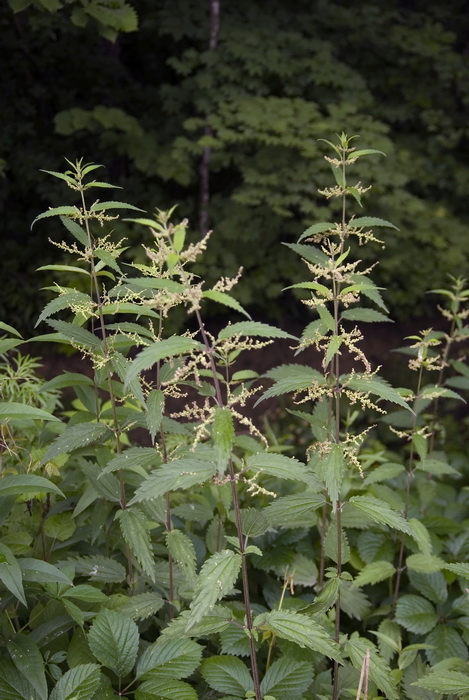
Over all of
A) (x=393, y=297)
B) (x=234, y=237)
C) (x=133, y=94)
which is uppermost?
(x=133, y=94)

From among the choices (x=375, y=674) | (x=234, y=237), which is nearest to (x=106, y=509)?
(x=375, y=674)

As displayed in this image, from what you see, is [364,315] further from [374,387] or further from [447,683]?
[447,683]

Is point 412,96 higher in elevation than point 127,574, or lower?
higher

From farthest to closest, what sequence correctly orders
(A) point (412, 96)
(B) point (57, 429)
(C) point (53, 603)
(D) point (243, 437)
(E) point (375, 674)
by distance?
(A) point (412, 96) < (B) point (57, 429) < (D) point (243, 437) < (C) point (53, 603) < (E) point (375, 674)

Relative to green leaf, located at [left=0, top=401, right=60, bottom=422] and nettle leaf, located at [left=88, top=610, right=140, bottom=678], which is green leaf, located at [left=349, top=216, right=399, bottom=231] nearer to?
green leaf, located at [left=0, top=401, right=60, bottom=422]

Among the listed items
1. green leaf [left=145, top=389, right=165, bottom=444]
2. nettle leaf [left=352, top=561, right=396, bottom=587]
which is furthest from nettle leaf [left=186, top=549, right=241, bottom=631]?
nettle leaf [left=352, top=561, right=396, bottom=587]

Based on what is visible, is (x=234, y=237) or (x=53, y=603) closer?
(x=53, y=603)

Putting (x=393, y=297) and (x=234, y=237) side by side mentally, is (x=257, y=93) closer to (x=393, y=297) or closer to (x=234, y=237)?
(x=234, y=237)

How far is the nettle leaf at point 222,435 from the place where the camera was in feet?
4.03

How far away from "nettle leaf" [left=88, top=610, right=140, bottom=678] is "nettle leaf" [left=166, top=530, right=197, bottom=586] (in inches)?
7.9

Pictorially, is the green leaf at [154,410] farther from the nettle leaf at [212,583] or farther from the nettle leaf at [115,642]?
the nettle leaf at [115,642]

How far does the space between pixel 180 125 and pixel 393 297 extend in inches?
119

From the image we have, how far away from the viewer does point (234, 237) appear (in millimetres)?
6801

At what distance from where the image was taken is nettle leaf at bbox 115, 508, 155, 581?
160cm
